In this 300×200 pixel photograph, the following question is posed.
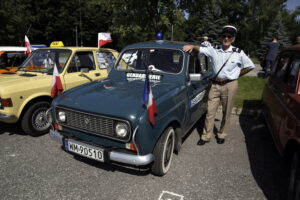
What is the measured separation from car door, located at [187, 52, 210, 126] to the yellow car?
2544 mm

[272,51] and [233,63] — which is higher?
[272,51]

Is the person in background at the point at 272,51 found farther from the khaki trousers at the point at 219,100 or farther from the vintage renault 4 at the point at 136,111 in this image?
the vintage renault 4 at the point at 136,111

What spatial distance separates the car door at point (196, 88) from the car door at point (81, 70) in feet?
8.34

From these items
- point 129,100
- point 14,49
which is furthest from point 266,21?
point 129,100

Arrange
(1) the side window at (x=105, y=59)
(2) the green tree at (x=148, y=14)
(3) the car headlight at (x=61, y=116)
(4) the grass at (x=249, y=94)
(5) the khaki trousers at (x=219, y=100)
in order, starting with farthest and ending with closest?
(2) the green tree at (x=148, y=14) < (4) the grass at (x=249, y=94) < (1) the side window at (x=105, y=59) < (5) the khaki trousers at (x=219, y=100) < (3) the car headlight at (x=61, y=116)

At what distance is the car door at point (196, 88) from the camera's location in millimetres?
3753

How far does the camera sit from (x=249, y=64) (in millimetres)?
3773

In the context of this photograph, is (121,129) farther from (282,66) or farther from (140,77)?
(282,66)

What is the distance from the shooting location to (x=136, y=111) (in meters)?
2.59

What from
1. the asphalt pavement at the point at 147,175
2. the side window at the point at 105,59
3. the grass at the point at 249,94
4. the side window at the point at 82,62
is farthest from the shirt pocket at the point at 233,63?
the side window at the point at 82,62

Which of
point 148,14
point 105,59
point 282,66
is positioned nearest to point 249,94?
point 282,66

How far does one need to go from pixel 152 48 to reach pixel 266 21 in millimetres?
40937

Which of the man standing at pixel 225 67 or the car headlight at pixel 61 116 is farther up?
the man standing at pixel 225 67

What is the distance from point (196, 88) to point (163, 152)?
1.51m
